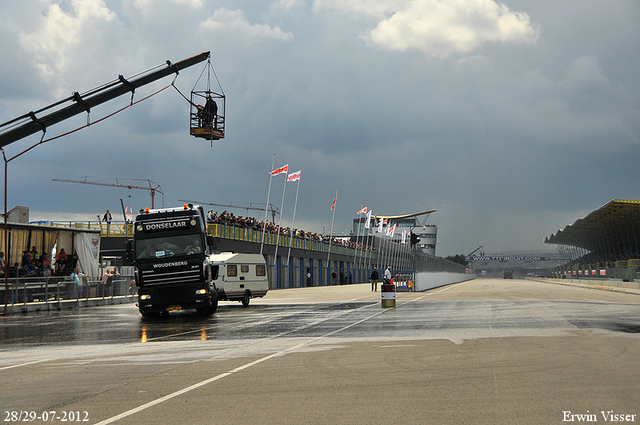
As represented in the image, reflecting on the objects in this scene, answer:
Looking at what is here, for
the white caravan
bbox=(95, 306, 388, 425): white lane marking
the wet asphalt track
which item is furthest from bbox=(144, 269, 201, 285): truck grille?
bbox=(95, 306, 388, 425): white lane marking

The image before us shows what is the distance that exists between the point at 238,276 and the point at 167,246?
27.3 feet

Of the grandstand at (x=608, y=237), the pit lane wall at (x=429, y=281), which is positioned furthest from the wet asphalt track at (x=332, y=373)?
the grandstand at (x=608, y=237)

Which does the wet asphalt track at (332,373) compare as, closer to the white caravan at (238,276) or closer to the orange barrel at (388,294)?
the orange barrel at (388,294)

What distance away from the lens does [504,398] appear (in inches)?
284

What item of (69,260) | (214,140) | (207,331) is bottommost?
(207,331)

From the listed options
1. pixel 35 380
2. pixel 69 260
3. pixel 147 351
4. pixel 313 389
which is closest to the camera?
pixel 313 389

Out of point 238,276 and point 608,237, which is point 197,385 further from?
point 608,237

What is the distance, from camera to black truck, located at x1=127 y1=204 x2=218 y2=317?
20938mm

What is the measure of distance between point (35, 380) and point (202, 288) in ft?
39.9

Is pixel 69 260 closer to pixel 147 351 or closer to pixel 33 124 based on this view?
pixel 33 124

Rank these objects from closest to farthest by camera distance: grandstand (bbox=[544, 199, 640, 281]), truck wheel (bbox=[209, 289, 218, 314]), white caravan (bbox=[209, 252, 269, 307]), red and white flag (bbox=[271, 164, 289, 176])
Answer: truck wheel (bbox=[209, 289, 218, 314])
white caravan (bbox=[209, 252, 269, 307])
red and white flag (bbox=[271, 164, 289, 176])
grandstand (bbox=[544, 199, 640, 281])

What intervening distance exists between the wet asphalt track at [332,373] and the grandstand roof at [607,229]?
6272 cm

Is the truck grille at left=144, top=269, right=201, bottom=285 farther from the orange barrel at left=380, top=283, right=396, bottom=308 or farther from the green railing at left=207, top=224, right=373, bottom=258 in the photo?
the green railing at left=207, top=224, right=373, bottom=258

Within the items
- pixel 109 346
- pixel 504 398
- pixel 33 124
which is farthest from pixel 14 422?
pixel 33 124
